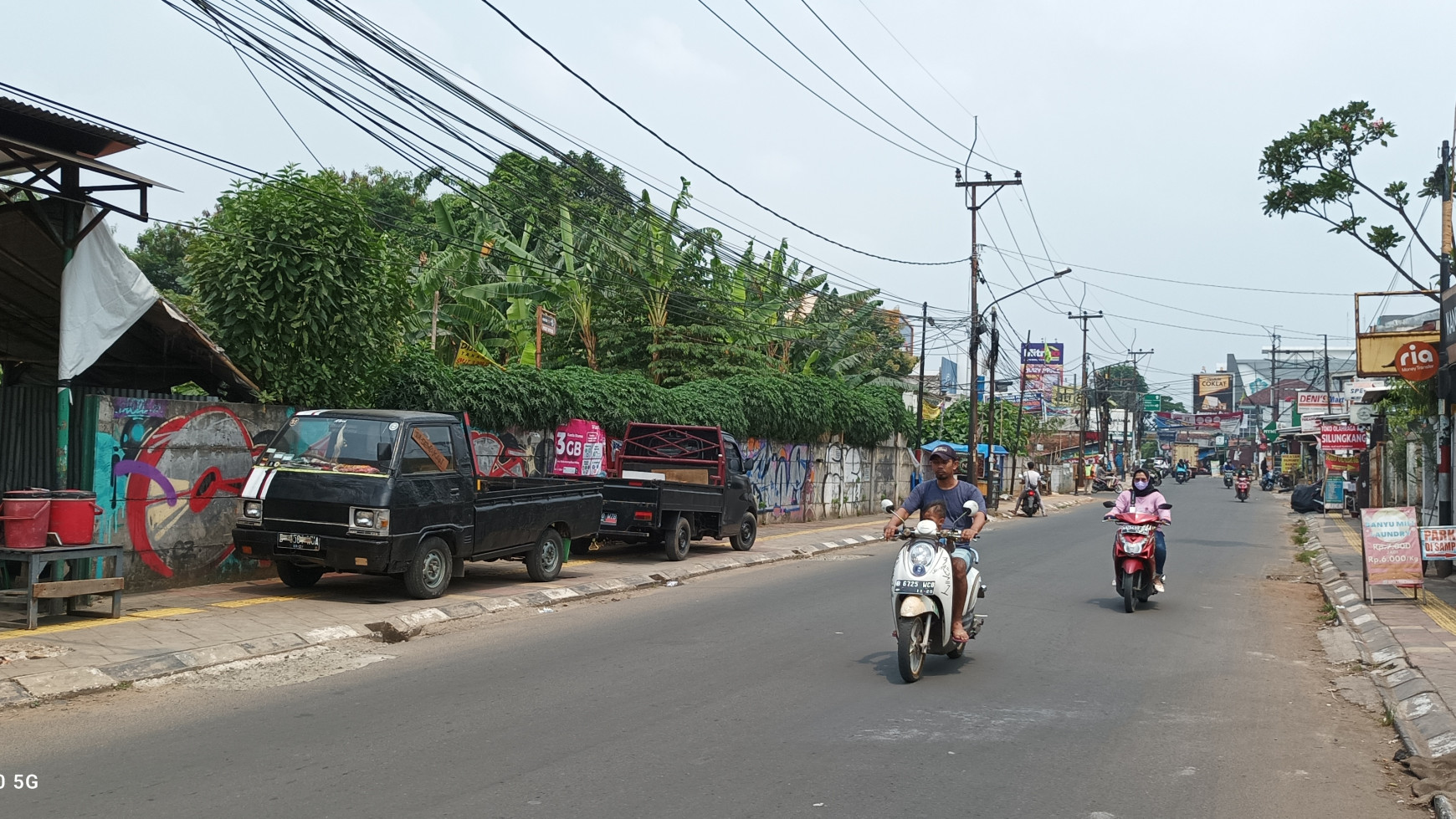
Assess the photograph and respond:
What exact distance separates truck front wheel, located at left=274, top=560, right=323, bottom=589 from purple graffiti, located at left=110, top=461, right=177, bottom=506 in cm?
138

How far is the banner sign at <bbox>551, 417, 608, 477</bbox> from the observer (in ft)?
68.1

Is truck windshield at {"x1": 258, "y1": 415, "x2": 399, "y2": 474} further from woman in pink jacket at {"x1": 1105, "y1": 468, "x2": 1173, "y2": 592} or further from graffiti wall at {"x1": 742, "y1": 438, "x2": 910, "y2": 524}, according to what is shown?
graffiti wall at {"x1": 742, "y1": 438, "x2": 910, "y2": 524}

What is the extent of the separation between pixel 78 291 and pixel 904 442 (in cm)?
3171

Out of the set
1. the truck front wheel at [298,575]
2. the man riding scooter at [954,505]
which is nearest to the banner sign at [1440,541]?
the man riding scooter at [954,505]

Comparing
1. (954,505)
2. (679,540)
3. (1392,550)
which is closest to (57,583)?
(954,505)

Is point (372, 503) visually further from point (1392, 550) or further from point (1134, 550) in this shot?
point (1392, 550)

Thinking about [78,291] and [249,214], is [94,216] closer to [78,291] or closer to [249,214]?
[78,291]

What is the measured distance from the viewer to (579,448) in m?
21.2

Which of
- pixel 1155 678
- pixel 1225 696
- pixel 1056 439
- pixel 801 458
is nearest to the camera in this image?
pixel 1225 696

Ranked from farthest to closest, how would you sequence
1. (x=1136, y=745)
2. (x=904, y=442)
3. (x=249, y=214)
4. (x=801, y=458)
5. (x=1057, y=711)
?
1. (x=904, y=442)
2. (x=801, y=458)
3. (x=249, y=214)
4. (x=1057, y=711)
5. (x=1136, y=745)

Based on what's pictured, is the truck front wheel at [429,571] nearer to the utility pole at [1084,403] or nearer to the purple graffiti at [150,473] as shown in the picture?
the purple graffiti at [150,473]

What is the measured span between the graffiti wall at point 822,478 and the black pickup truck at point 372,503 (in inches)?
513

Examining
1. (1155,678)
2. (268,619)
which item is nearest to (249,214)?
(268,619)

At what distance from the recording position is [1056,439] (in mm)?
84000
